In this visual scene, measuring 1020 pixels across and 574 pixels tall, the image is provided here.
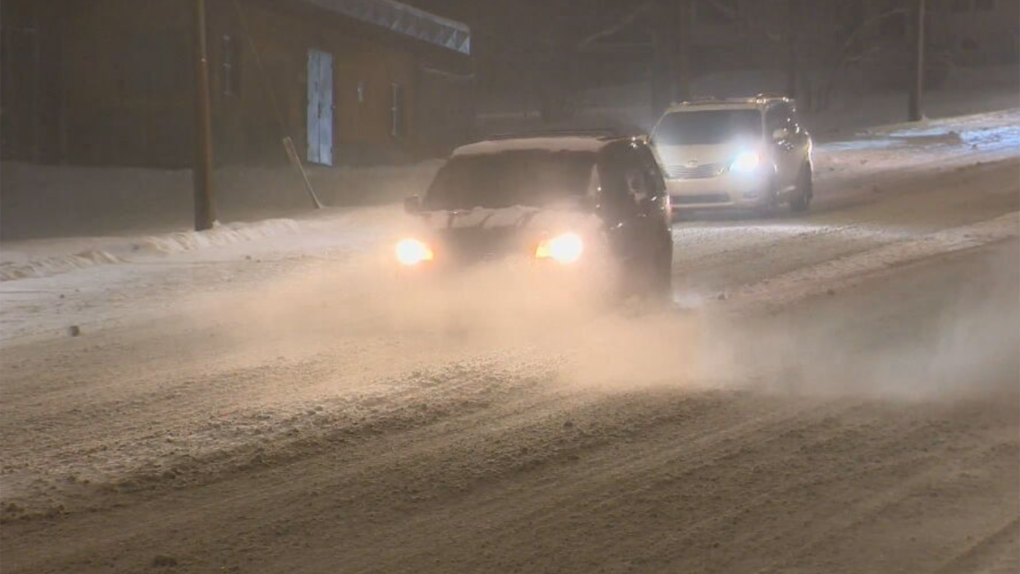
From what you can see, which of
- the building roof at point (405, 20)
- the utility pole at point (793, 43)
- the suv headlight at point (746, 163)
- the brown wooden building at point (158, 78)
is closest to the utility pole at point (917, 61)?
the utility pole at point (793, 43)

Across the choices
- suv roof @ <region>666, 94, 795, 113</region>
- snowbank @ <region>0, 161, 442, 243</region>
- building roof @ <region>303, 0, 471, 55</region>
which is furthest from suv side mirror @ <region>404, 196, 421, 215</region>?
Answer: building roof @ <region>303, 0, 471, 55</region>

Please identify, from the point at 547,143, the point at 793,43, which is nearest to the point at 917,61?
the point at 793,43

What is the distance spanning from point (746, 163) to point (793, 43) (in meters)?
44.6

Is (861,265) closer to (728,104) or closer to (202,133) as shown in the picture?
(728,104)

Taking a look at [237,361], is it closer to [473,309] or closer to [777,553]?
[473,309]

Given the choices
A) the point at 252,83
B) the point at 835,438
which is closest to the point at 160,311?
the point at 835,438

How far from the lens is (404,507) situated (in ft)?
23.8

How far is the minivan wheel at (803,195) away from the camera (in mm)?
24016

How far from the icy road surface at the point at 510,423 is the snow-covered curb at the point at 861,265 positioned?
Answer: 0.08 metres

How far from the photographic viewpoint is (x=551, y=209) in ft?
41.4

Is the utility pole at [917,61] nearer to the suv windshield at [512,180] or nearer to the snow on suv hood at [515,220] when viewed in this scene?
the suv windshield at [512,180]

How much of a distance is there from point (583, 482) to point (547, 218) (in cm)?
499

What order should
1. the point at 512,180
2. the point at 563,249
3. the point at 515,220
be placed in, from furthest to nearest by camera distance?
the point at 512,180, the point at 515,220, the point at 563,249

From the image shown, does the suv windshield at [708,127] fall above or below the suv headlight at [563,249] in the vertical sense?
above
